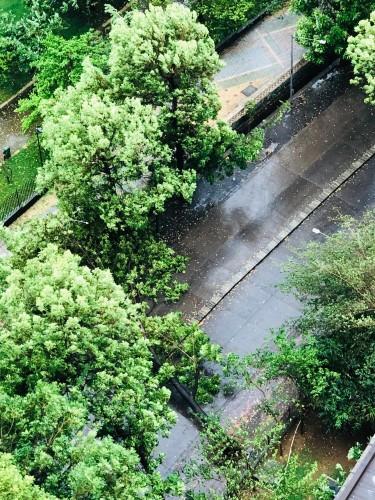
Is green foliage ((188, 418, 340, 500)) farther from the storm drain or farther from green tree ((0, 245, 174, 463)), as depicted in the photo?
the storm drain

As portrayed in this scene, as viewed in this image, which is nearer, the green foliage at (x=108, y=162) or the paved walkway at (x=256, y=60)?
the green foliage at (x=108, y=162)

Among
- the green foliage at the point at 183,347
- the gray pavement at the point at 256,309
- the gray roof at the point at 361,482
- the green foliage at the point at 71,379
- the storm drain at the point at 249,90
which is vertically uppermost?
the green foliage at the point at 71,379

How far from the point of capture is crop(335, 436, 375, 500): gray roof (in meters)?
31.5

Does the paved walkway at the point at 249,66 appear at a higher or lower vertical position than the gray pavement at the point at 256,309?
higher

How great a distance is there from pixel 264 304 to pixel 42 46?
2713 centimetres

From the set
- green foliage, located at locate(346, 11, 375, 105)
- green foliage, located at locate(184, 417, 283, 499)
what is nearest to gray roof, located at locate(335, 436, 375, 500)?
green foliage, located at locate(184, 417, 283, 499)

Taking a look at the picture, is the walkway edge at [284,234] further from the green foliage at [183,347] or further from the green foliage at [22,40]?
the green foliage at [22,40]

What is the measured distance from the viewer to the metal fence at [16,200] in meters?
55.9

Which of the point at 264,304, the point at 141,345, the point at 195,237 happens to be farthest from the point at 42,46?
the point at 141,345

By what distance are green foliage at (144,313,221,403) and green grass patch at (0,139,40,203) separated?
19.0 meters

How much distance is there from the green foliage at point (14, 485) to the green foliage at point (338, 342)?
1552cm

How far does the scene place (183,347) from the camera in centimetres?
4372

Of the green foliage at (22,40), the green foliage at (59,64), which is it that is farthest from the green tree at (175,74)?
the green foliage at (22,40)

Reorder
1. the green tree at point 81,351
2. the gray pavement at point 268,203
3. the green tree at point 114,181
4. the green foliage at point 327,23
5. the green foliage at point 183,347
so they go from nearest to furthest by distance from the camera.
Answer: the green tree at point 81,351 < the green foliage at point 183,347 < the green tree at point 114,181 < the gray pavement at point 268,203 < the green foliage at point 327,23
